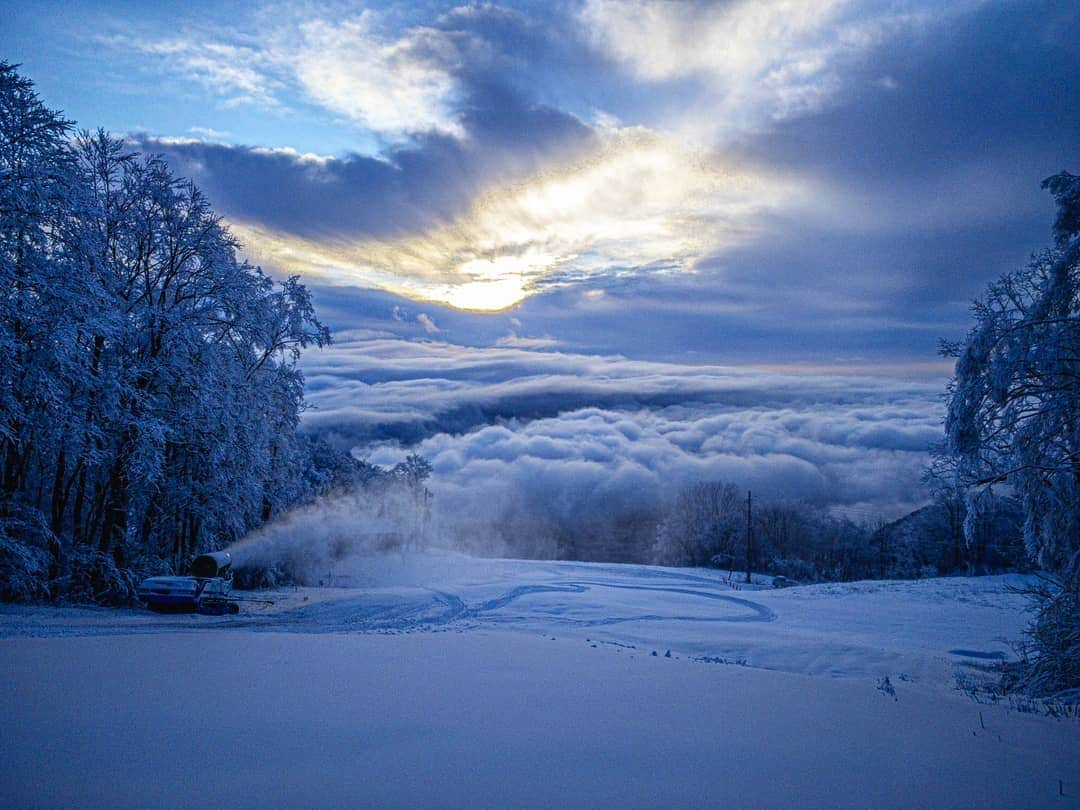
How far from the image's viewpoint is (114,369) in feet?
58.8

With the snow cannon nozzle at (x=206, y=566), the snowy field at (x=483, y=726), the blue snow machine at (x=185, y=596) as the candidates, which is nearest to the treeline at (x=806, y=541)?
the snow cannon nozzle at (x=206, y=566)

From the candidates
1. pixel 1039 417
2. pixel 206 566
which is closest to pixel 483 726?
pixel 1039 417

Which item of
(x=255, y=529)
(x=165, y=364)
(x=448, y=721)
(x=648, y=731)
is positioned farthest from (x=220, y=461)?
(x=648, y=731)

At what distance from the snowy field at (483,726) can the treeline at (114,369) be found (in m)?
5.32

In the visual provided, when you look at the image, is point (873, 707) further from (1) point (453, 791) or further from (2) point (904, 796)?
(1) point (453, 791)

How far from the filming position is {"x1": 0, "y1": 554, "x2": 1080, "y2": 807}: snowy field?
5223mm

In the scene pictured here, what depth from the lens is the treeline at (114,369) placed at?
15.9 metres

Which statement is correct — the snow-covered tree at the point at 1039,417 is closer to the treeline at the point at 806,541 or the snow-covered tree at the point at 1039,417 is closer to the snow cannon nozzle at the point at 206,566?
the snow cannon nozzle at the point at 206,566

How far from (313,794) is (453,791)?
108cm

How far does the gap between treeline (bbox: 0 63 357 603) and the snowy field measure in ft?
17.5

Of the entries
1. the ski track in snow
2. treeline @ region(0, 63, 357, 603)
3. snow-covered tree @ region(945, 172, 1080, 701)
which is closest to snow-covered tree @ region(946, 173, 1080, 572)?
snow-covered tree @ region(945, 172, 1080, 701)

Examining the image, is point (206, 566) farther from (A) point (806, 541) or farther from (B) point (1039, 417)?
(A) point (806, 541)

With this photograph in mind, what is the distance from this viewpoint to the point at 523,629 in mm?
15367

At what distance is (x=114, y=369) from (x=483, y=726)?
1647 cm
